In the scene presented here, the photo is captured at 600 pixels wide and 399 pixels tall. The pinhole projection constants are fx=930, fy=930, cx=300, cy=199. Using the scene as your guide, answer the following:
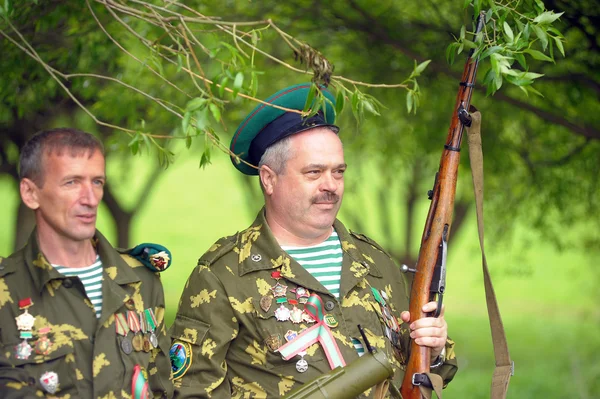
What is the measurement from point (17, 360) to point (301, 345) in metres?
1.21

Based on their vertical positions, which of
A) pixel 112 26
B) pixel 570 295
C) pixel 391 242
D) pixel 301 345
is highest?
pixel 112 26

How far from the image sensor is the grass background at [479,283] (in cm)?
1395

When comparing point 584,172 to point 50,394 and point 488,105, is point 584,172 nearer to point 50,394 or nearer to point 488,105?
point 488,105

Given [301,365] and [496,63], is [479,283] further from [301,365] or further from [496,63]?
[496,63]

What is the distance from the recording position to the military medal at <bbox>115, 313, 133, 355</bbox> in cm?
371

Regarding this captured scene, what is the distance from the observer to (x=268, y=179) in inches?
172

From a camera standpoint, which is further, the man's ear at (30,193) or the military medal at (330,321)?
the military medal at (330,321)

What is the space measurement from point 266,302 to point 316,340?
0.91 ft

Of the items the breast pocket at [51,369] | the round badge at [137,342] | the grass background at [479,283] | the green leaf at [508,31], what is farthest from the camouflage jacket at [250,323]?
the grass background at [479,283]

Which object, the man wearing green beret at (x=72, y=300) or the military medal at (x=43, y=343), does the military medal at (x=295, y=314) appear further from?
the military medal at (x=43, y=343)

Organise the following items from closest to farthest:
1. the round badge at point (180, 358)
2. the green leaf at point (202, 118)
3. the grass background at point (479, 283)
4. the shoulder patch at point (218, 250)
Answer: the green leaf at point (202, 118) → the round badge at point (180, 358) → the shoulder patch at point (218, 250) → the grass background at point (479, 283)

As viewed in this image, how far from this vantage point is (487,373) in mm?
14414

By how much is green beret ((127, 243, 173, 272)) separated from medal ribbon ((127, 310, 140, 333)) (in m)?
0.28

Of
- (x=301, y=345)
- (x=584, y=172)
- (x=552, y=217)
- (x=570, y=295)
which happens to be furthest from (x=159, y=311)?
(x=570, y=295)
